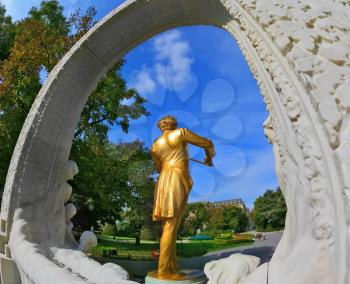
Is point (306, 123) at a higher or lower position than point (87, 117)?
lower

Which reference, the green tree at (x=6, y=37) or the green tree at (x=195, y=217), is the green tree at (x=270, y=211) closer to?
the green tree at (x=195, y=217)

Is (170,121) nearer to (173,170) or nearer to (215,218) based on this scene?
(173,170)

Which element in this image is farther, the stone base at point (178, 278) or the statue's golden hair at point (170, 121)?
the statue's golden hair at point (170, 121)

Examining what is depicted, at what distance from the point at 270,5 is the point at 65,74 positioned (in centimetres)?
259

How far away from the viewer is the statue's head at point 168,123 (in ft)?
14.8

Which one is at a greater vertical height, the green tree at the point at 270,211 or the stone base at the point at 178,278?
the green tree at the point at 270,211

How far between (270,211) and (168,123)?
2109 centimetres

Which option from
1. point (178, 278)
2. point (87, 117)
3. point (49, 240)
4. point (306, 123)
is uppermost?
point (87, 117)

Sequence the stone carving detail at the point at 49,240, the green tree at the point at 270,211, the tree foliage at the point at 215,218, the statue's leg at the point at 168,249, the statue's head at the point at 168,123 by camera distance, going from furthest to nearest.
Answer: the green tree at the point at 270,211 < the tree foliage at the point at 215,218 < the statue's head at the point at 168,123 < the statue's leg at the point at 168,249 < the stone carving detail at the point at 49,240

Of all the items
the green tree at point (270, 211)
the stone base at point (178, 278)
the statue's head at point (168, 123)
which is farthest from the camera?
the green tree at point (270, 211)

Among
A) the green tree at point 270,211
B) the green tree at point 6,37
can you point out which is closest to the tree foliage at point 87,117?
the green tree at point 6,37

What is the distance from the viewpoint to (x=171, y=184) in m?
4.04

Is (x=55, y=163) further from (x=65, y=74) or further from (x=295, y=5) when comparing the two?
(x=295, y=5)

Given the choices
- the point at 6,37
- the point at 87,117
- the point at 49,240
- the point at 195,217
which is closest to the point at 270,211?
the point at 195,217
